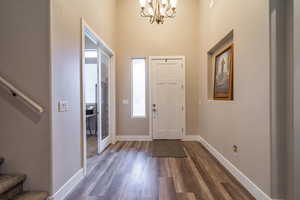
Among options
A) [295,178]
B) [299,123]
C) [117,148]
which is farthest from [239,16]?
[117,148]

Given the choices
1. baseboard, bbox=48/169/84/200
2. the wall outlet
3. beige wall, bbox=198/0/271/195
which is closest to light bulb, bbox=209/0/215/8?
beige wall, bbox=198/0/271/195

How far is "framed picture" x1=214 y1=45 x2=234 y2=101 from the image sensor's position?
3.21 meters

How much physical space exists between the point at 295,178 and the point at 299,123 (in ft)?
1.85

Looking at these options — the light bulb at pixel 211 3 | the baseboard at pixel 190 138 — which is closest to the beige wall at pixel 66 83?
the light bulb at pixel 211 3

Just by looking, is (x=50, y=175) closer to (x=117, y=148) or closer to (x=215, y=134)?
(x=117, y=148)

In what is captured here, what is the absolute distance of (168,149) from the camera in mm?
4473

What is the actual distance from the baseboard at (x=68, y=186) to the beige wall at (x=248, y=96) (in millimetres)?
2443

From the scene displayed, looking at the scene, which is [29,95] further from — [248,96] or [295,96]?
[295,96]

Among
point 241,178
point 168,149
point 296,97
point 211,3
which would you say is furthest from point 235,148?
point 211,3

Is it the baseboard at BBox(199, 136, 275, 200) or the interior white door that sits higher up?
the interior white door

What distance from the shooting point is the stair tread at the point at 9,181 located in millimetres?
1826

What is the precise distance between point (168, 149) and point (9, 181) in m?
3.25

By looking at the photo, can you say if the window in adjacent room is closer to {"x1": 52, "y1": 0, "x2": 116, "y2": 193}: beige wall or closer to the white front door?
the white front door

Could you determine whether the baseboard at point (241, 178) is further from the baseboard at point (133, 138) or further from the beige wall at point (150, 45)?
the baseboard at point (133, 138)
